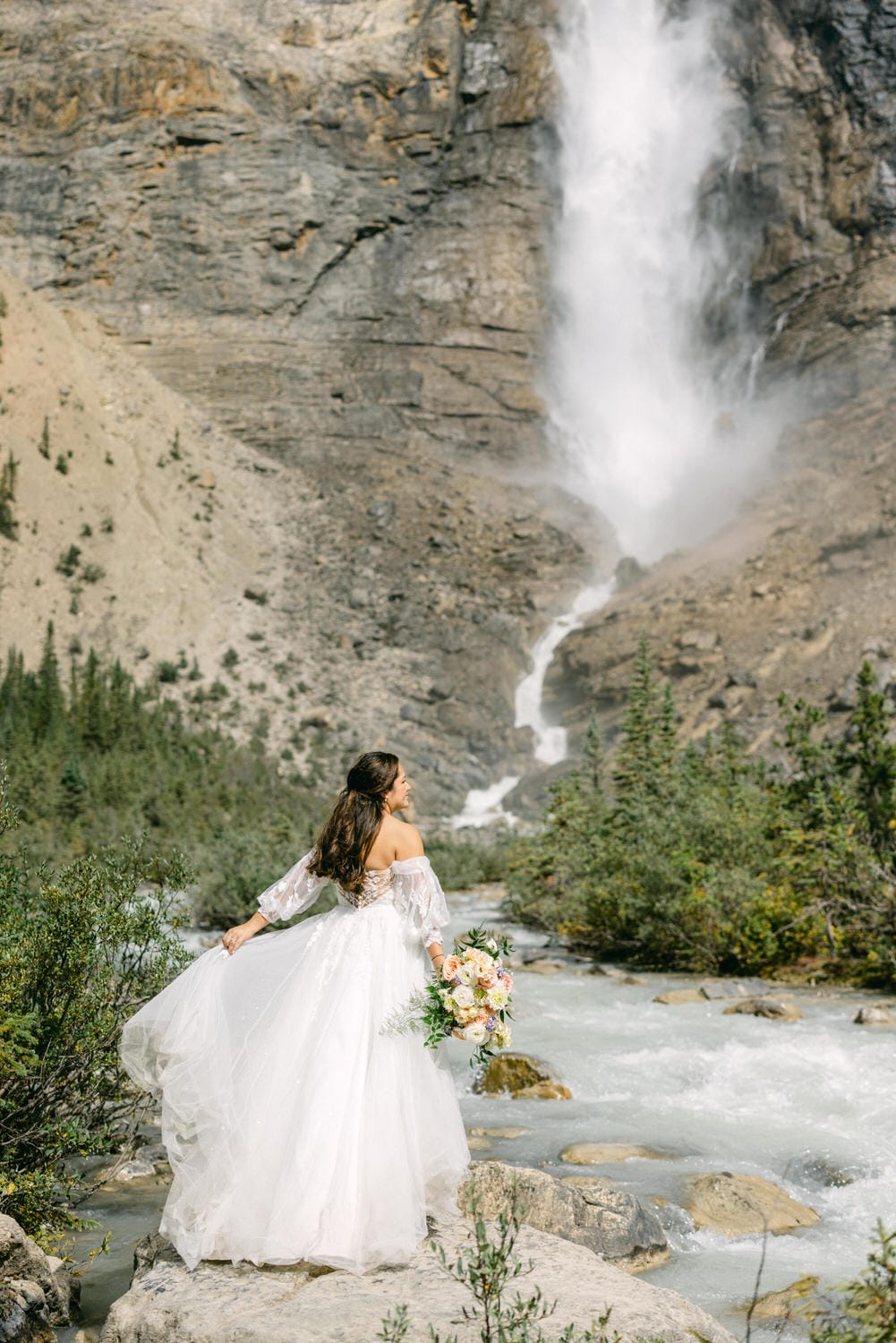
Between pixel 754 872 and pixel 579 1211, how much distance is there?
1001 centimetres

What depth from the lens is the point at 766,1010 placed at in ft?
36.2

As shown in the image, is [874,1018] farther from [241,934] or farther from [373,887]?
[241,934]

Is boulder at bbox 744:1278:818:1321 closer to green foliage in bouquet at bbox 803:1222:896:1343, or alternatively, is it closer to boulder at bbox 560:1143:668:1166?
green foliage in bouquet at bbox 803:1222:896:1343

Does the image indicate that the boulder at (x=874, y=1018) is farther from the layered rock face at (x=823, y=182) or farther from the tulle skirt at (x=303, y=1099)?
the layered rock face at (x=823, y=182)

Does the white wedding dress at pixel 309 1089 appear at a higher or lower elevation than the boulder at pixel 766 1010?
higher

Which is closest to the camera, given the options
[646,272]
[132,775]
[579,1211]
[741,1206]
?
[579,1211]

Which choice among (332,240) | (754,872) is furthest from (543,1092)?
(332,240)

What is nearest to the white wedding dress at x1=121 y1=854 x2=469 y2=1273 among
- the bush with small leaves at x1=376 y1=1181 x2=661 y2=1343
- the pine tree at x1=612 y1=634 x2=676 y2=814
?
the bush with small leaves at x1=376 y1=1181 x2=661 y2=1343

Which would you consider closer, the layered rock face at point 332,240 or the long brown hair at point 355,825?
the long brown hair at point 355,825

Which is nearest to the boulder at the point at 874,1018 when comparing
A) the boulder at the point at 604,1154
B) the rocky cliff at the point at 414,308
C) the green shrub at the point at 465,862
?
the boulder at the point at 604,1154

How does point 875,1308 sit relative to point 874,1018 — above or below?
above

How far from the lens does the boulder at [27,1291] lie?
4.11 metres

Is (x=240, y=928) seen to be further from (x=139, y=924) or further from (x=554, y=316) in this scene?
(x=554, y=316)

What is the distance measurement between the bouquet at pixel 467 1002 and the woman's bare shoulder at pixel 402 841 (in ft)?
1.52
